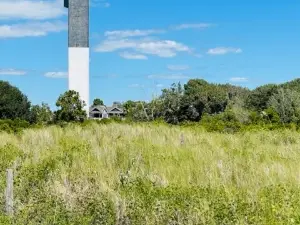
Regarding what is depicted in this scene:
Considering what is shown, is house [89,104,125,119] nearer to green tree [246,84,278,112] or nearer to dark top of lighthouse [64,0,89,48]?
green tree [246,84,278,112]

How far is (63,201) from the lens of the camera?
671cm

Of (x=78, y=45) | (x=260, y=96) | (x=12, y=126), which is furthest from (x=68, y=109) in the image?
(x=260, y=96)

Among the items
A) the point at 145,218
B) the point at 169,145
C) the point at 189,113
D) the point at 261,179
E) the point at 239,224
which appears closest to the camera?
the point at 239,224

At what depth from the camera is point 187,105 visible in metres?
52.7

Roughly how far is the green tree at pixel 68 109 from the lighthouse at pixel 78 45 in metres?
11.7

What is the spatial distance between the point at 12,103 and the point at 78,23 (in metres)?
15.8

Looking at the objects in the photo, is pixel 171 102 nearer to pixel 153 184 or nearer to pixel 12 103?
pixel 12 103

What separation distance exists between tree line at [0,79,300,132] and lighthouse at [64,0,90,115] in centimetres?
361

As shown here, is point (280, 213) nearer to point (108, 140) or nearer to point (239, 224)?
point (239, 224)

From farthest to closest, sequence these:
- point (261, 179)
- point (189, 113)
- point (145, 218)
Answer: point (189, 113), point (261, 179), point (145, 218)

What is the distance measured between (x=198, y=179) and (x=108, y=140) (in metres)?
5.36

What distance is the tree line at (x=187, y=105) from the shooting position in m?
28.2

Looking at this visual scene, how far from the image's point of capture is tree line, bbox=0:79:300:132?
92.4ft

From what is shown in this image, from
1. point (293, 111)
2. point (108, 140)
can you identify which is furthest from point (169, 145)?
point (293, 111)
